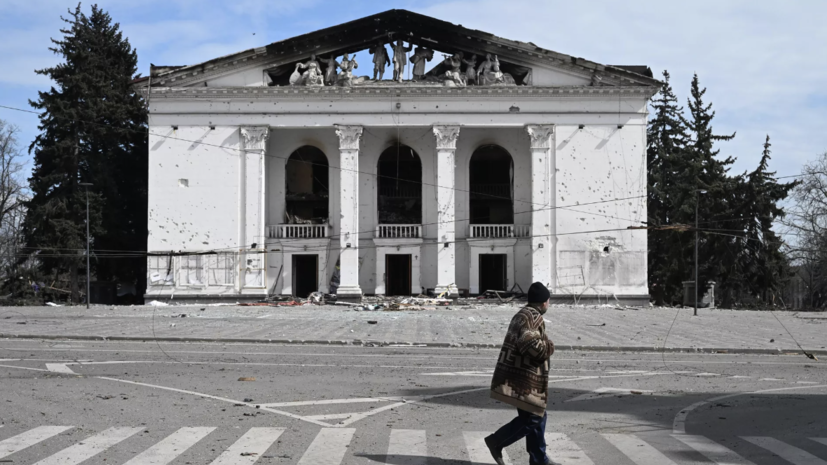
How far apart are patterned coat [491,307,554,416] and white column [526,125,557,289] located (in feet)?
118

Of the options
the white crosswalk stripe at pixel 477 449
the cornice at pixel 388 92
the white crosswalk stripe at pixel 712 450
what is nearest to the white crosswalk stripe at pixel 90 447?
the white crosswalk stripe at pixel 477 449

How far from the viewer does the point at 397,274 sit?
46000 millimetres

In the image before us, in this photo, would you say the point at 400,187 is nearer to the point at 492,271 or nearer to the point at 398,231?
the point at 398,231

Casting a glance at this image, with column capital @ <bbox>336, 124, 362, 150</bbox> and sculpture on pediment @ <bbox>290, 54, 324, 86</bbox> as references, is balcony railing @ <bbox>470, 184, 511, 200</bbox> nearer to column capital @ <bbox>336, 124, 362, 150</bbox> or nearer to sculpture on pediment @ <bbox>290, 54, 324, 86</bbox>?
column capital @ <bbox>336, 124, 362, 150</bbox>

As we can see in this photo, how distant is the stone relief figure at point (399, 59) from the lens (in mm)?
44347

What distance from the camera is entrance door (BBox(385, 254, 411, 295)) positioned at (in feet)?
150

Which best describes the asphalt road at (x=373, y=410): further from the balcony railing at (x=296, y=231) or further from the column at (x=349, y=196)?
the balcony railing at (x=296, y=231)

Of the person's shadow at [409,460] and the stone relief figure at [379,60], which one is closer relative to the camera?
the person's shadow at [409,460]

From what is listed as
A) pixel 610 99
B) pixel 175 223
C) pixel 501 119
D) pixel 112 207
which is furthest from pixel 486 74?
pixel 112 207

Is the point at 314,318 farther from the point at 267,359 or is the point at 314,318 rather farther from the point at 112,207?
the point at 112,207

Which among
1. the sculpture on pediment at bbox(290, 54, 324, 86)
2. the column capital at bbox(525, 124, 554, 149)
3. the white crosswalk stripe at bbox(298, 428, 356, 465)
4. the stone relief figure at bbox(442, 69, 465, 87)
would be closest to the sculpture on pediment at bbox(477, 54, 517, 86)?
the stone relief figure at bbox(442, 69, 465, 87)

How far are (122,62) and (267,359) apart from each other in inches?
1717

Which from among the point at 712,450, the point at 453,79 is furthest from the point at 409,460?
the point at 453,79

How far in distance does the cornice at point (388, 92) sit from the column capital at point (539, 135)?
5.14 ft
